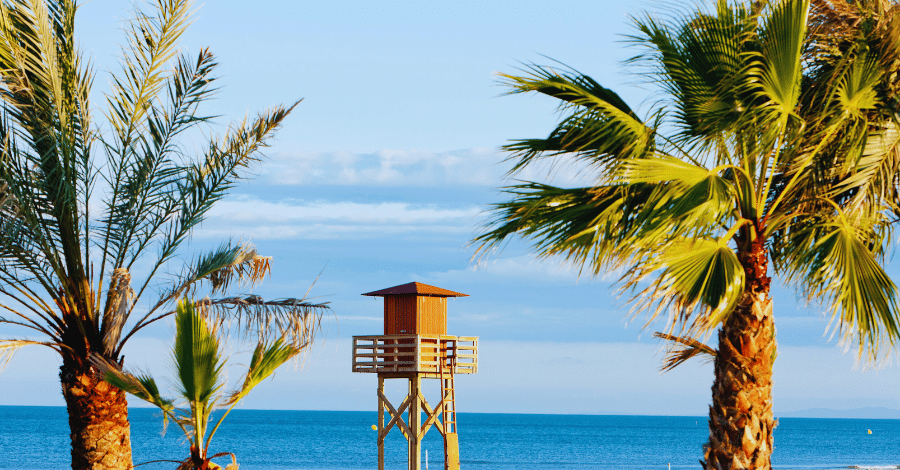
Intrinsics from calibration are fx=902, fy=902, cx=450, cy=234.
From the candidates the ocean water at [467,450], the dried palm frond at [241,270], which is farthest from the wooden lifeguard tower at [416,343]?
the ocean water at [467,450]

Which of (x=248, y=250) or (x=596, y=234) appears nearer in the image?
(x=596, y=234)

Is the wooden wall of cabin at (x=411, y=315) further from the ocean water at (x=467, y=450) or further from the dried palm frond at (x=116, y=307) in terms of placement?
the ocean water at (x=467, y=450)

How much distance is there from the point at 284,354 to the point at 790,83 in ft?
19.4

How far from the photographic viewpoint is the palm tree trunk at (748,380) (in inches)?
311

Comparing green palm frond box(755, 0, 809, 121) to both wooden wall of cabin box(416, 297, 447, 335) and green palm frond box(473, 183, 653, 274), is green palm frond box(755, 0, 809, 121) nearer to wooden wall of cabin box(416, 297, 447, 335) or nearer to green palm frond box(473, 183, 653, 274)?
green palm frond box(473, 183, 653, 274)

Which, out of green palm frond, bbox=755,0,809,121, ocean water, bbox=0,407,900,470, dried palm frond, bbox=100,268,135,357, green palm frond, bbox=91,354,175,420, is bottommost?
ocean water, bbox=0,407,900,470

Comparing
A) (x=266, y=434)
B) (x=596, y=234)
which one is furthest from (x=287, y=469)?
(x=596, y=234)

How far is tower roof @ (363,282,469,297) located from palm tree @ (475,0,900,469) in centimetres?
1093

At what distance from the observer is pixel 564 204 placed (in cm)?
819

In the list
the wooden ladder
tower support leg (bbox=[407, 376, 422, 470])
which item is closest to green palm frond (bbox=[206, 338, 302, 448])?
the wooden ladder

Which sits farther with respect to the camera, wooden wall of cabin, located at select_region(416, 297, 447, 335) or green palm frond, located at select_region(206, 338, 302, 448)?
wooden wall of cabin, located at select_region(416, 297, 447, 335)

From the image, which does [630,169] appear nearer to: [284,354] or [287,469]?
[284,354]

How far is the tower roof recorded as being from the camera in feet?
63.4

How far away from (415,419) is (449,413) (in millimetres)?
805
